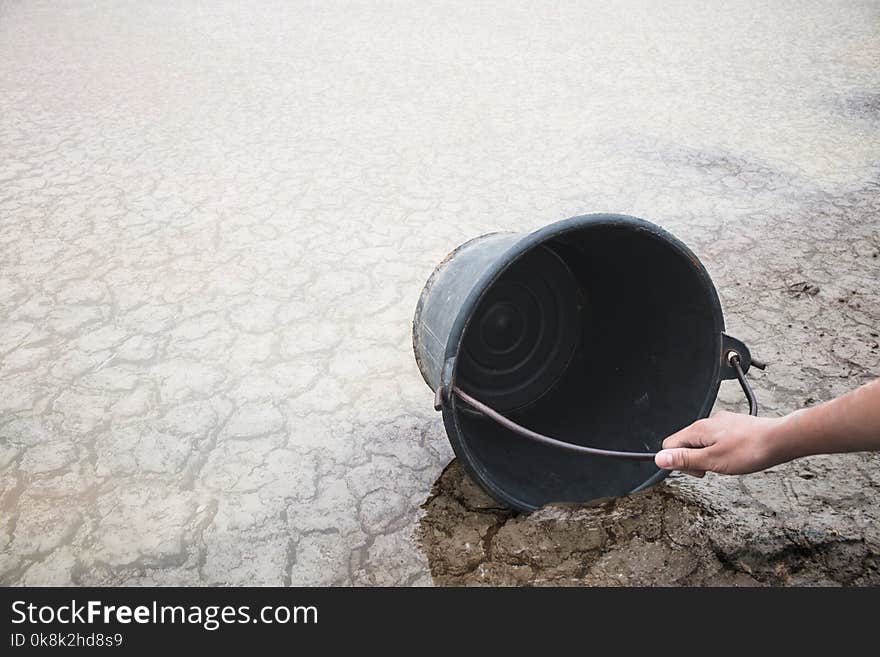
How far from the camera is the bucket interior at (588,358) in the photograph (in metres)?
1.99

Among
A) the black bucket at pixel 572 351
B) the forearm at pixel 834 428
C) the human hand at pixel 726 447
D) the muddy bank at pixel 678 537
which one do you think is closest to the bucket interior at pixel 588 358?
the black bucket at pixel 572 351

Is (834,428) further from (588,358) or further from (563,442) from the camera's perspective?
(588,358)

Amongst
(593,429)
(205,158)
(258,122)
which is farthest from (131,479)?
(258,122)

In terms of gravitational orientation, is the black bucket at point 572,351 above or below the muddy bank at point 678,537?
above

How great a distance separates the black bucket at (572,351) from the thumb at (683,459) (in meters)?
0.11

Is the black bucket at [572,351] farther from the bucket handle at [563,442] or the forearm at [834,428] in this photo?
the forearm at [834,428]

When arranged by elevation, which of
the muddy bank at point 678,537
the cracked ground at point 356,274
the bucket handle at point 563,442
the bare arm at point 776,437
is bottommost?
the muddy bank at point 678,537

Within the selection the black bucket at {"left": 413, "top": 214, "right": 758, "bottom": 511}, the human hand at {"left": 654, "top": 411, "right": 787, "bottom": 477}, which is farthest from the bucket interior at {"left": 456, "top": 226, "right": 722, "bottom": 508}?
the human hand at {"left": 654, "top": 411, "right": 787, "bottom": 477}

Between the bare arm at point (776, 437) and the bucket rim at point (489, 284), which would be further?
the bucket rim at point (489, 284)

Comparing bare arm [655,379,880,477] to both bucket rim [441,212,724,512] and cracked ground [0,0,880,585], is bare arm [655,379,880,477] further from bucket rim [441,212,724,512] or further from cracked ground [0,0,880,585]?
cracked ground [0,0,880,585]

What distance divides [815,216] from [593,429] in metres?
2.45

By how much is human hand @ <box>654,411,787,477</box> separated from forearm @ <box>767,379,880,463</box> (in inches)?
0.9

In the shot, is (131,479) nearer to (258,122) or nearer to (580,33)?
(258,122)

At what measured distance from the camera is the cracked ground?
6.70 feet
